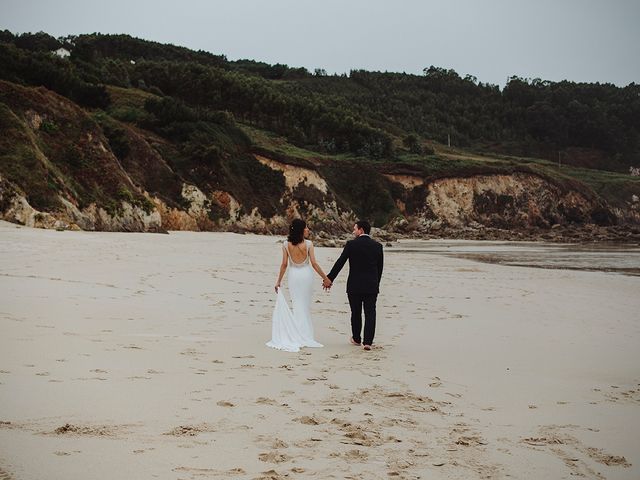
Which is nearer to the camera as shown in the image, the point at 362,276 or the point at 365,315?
the point at 365,315

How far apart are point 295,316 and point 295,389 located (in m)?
2.77

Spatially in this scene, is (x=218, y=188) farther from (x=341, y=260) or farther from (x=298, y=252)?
(x=341, y=260)

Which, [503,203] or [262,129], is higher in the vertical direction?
[262,129]

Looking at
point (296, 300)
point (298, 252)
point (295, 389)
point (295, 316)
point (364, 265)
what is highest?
point (298, 252)

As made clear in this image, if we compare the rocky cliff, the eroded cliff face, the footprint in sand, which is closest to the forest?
the rocky cliff

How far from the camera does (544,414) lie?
5.17 m

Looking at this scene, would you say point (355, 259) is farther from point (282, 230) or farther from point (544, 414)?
point (282, 230)

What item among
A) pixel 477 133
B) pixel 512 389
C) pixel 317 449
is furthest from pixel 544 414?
pixel 477 133

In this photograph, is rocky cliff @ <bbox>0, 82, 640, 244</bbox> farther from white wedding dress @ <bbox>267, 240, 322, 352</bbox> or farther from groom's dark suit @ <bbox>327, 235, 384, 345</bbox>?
groom's dark suit @ <bbox>327, 235, 384, 345</bbox>

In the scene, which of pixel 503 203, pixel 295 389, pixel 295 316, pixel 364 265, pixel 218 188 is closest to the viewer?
pixel 295 389

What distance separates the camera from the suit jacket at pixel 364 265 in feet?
28.1

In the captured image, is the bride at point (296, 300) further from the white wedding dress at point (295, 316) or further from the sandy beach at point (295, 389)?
the sandy beach at point (295, 389)

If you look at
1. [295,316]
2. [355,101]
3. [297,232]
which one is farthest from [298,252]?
[355,101]

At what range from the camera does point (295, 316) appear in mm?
8375
